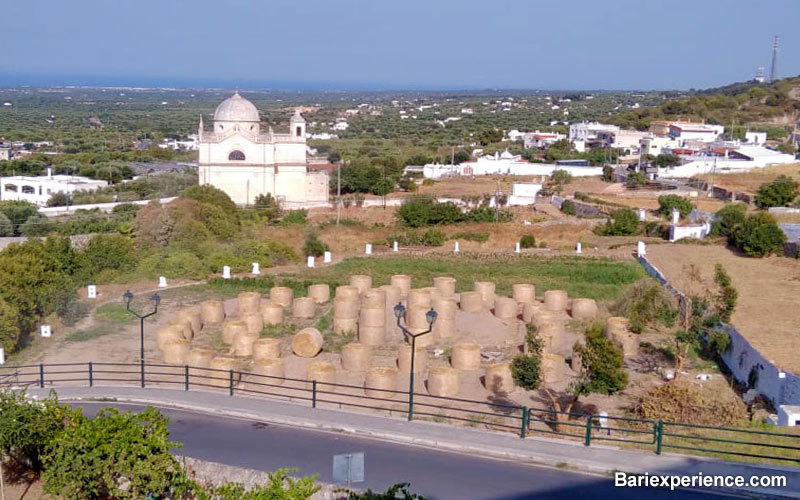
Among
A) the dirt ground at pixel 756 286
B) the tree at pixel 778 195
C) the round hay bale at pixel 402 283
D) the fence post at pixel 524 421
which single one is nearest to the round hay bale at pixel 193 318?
the round hay bale at pixel 402 283

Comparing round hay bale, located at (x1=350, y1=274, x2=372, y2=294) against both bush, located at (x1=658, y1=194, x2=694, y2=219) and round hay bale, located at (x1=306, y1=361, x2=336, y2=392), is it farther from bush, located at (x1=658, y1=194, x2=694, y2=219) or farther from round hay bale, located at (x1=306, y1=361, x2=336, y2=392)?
bush, located at (x1=658, y1=194, x2=694, y2=219)

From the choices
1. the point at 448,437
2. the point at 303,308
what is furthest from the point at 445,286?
the point at 448,437

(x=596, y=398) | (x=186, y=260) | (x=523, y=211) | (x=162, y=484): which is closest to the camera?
(x=162, y=484)

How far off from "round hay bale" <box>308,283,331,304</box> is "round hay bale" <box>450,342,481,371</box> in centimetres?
705

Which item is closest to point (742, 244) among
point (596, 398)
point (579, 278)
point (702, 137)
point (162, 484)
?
point (579, 278)

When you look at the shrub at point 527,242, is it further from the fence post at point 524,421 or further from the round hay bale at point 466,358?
the fence post at point 524,421

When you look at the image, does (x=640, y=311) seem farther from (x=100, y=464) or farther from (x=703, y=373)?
(x=100, y=464)

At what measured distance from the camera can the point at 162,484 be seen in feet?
33.1

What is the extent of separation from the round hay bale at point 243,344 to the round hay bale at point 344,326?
2.63 metres

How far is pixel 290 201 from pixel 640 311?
28026mm

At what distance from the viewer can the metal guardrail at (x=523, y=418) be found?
39.0ft

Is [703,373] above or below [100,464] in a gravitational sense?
below

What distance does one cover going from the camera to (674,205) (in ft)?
131

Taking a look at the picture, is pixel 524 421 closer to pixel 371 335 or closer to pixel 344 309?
pixel 371 335
